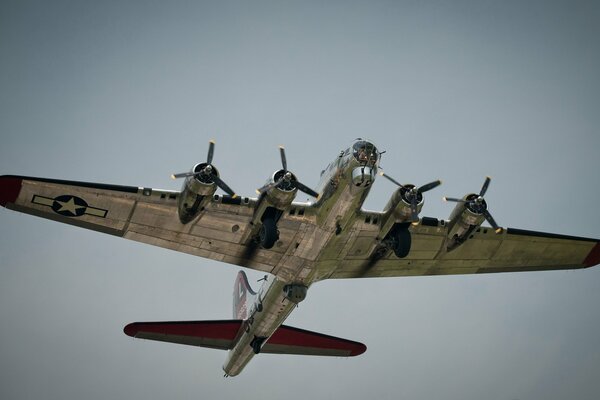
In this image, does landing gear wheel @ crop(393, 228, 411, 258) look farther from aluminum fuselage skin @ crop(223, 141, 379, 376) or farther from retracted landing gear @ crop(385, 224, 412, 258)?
aluminum fuselage skin @ crop(223, 141, 379, 376)

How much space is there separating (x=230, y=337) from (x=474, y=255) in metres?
12.1

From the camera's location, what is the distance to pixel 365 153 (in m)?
Result: 21.4

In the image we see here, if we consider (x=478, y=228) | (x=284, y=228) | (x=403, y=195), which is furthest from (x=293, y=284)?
(x=478, y=228)

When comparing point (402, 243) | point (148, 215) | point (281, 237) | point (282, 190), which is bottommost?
point (148, 215)

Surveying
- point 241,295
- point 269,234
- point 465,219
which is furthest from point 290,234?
point 241,295

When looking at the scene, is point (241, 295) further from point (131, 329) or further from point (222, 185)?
point (222, 185)

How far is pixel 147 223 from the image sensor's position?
23.5 m

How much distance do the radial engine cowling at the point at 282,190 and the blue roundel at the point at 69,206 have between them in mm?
6843

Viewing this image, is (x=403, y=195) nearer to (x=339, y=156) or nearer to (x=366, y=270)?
(x=339, y=156)

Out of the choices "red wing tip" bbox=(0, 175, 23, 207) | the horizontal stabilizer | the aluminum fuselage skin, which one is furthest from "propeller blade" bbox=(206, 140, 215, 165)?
the horizontal stabilizer

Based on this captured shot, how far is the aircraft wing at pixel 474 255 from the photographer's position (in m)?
26.3

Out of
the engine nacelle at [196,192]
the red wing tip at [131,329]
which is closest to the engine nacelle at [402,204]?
the engine nacelle at [196,192]

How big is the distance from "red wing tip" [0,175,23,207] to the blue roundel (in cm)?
137

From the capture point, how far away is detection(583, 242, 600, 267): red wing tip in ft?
95.5
